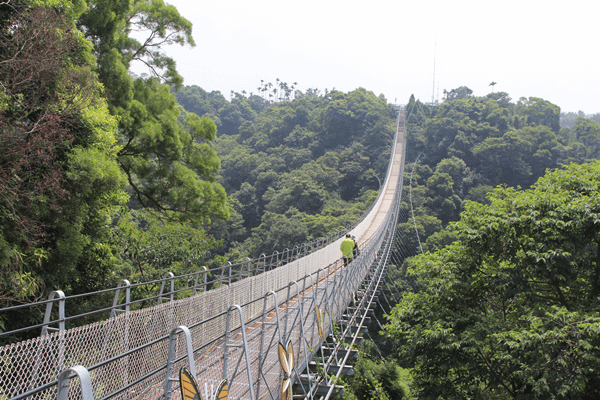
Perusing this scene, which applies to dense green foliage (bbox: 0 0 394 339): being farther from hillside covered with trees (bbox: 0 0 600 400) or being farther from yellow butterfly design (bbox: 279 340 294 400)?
yellow butterfly design (bbox: 279 340 294 400)

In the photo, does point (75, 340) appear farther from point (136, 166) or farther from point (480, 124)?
point (480, 124)

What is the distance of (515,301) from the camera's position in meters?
7.51

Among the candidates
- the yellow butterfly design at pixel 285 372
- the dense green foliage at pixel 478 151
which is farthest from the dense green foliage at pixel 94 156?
the dense green foliage at pixel 478 151

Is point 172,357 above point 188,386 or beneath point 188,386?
above

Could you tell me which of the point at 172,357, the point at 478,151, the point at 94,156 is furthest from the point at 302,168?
the point at 172,357

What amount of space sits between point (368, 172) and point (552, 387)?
3778 cm

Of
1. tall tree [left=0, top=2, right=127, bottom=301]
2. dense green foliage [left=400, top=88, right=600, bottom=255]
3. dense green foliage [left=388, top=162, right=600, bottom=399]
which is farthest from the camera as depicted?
dense green foliage [left=400, top=88, right=600, bottom=255]

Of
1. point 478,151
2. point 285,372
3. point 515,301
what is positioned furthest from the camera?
point 478,151

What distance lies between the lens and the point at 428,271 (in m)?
7.83

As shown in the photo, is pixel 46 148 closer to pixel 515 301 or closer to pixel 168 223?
pixel 168 223

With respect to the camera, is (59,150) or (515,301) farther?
(515,301)

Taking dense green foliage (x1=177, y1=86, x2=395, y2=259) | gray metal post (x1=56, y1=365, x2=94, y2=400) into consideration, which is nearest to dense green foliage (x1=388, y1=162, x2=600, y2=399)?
gray metal post (x1=56, y1=365, x2=94, y2=400)

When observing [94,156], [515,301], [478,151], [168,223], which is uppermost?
[478,151]

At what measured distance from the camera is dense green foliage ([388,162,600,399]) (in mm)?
5699
